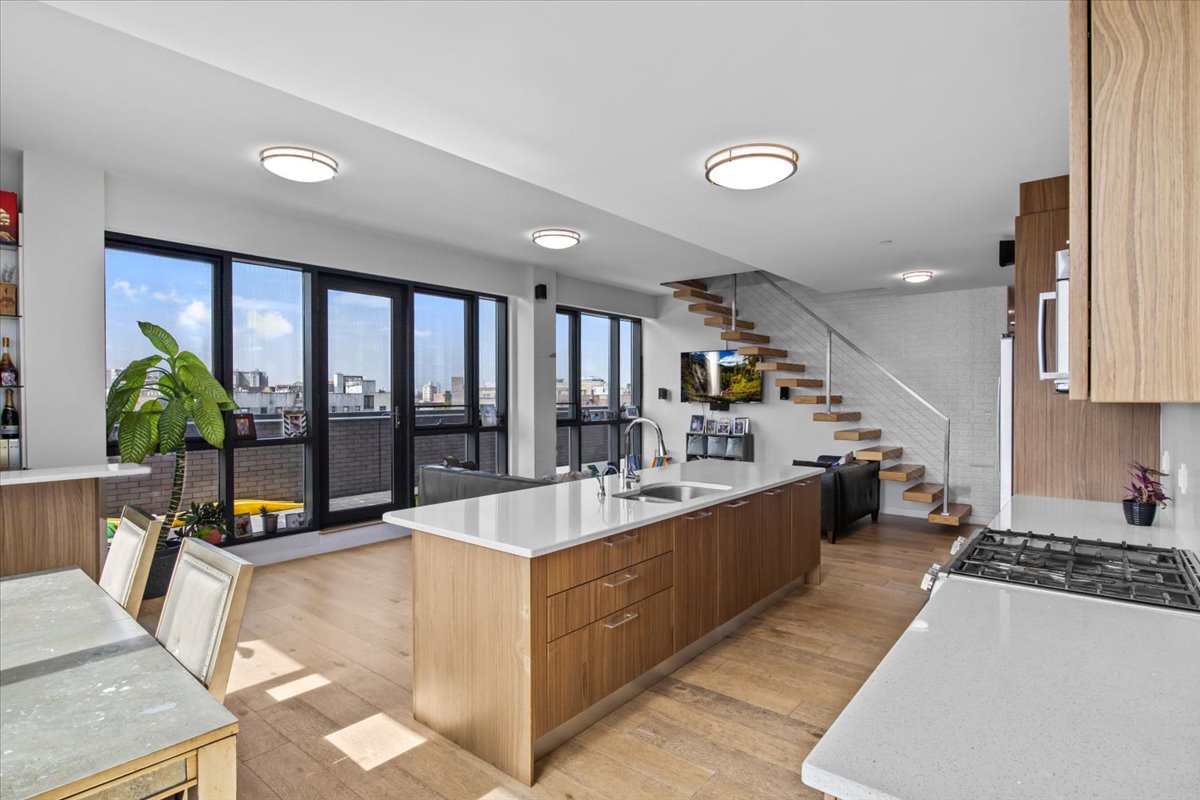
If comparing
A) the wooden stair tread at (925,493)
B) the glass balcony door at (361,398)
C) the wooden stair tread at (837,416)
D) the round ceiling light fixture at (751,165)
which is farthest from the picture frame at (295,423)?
the wooden stair tread at (925,493)

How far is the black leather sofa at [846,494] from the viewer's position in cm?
541

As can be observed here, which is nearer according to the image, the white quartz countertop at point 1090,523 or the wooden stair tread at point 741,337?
the white quartz countertop at point 1090,523

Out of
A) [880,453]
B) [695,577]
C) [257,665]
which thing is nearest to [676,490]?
[695,577]

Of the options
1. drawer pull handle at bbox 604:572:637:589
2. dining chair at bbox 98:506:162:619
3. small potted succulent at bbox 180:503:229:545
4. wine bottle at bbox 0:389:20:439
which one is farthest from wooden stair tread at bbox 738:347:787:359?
Result: wine bottle at bbox 0:389:20:439

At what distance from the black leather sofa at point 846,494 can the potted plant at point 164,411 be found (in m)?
4.68

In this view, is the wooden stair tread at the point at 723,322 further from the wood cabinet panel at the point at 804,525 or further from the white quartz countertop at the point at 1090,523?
the white quartz countertop at the point at 1090,523

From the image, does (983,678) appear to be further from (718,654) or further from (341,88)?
(341,88)

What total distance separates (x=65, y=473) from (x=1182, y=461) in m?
4.96

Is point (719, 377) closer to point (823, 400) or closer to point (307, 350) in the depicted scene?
point (823, 400)

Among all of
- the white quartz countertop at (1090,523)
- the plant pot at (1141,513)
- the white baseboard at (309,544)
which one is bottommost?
the white baseboard at (309,544)

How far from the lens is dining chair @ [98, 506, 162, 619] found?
180 centimetres

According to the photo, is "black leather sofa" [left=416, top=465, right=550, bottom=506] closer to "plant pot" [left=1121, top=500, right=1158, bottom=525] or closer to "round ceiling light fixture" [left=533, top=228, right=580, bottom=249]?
"round ceiling light fixture" [left=533, top=228, right=580, bottom=249]

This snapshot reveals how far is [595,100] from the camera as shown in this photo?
2289 millimetres

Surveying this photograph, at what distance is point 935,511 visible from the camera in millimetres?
6070
